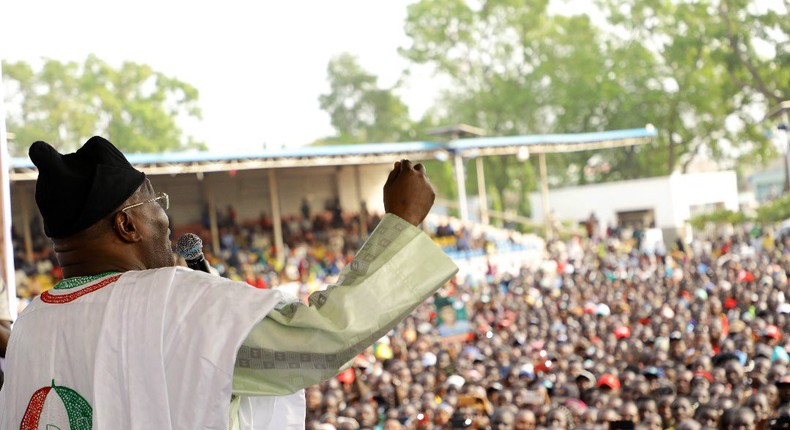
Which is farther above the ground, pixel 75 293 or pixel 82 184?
pixel 82 184

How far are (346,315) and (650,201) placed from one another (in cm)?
2357

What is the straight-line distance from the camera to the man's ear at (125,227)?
121 centimetres

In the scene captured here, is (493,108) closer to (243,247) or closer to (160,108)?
(160,108)

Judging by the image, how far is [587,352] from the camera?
316 inches

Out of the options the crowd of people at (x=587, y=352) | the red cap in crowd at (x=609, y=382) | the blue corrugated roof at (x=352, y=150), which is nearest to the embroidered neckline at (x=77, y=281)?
the crowd of people at (x=587, y=352)

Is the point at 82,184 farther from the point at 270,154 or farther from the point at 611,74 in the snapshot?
the point at 611,74

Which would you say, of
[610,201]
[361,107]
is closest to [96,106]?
[361,107]

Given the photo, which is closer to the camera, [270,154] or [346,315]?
[346,315]

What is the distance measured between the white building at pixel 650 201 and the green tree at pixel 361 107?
24.3ft

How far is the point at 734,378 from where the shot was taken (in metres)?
6.23

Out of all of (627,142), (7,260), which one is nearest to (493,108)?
(627,142)

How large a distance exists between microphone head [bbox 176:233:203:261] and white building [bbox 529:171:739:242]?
2179 cm

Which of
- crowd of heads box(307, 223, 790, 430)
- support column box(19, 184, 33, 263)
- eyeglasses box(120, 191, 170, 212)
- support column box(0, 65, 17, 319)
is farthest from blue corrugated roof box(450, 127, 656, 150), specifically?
eyeglasses box(120, 191, 170, 212)

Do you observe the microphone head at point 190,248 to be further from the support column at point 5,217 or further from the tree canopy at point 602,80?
the tree canopy at point 602,80
